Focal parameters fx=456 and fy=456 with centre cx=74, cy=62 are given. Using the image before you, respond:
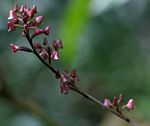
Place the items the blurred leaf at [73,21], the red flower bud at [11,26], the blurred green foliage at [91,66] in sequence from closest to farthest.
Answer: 1. the red flower bud at [11,26]
2. the blurred leaf at [73,21]
3. the blurred green foliage at [91,66]

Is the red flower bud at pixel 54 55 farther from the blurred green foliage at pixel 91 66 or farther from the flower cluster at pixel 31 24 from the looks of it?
the blurred green foliage at pixel 91 66

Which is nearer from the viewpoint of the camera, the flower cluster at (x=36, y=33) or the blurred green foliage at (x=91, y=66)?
the flower cluster at (x=36, y=33)

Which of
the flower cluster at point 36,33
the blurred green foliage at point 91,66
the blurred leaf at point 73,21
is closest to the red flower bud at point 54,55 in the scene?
the flower cluster at point 36,33

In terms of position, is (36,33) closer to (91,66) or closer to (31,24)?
(31,24)

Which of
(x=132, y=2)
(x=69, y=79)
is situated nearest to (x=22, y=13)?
(x=69, y=79)

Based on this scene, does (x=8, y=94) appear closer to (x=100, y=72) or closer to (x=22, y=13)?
(x=100, y=72)

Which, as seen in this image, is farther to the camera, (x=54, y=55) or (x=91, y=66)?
(x=91, y=66)

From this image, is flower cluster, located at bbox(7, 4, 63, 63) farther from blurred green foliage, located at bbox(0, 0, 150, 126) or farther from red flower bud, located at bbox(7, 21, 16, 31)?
blurred green foliage, located at bbox(0, 0, 150, 126)

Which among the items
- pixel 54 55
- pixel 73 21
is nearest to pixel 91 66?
pixel 73 21
